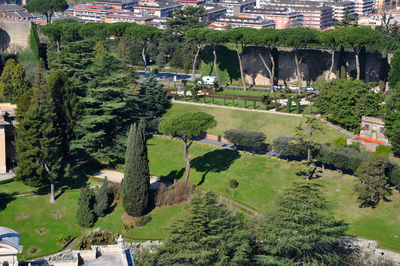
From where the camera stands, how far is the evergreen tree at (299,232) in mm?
38531

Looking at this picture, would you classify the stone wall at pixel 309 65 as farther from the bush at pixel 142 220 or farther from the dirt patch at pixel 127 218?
the dirt patch at pixel 127 218

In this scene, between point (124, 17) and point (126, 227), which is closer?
point (126, 227)

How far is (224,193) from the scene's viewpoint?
5234 centimetres

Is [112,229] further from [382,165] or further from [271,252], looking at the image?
[382,165]

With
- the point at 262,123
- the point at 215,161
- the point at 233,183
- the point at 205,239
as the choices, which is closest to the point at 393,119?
the point at 262,123

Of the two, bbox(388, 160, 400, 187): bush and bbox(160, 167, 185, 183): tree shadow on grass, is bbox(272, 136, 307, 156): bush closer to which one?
bbox(388, 160, 400, 187): bush

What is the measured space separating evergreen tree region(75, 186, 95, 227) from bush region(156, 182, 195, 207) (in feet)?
19.3

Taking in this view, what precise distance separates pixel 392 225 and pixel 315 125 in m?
12.1

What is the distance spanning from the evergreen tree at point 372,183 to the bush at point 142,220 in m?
17.7

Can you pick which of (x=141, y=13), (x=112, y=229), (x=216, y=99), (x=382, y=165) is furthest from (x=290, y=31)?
(x=141, y=13)

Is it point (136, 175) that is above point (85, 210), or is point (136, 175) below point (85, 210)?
above

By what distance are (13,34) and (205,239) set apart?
8281cm

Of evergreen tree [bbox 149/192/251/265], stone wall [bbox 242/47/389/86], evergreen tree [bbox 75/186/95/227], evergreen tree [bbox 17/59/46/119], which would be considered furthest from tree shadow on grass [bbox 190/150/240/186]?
stone wall [bbox 242/47/389/86]

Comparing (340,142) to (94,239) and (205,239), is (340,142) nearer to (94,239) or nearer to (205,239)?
(205,239)
